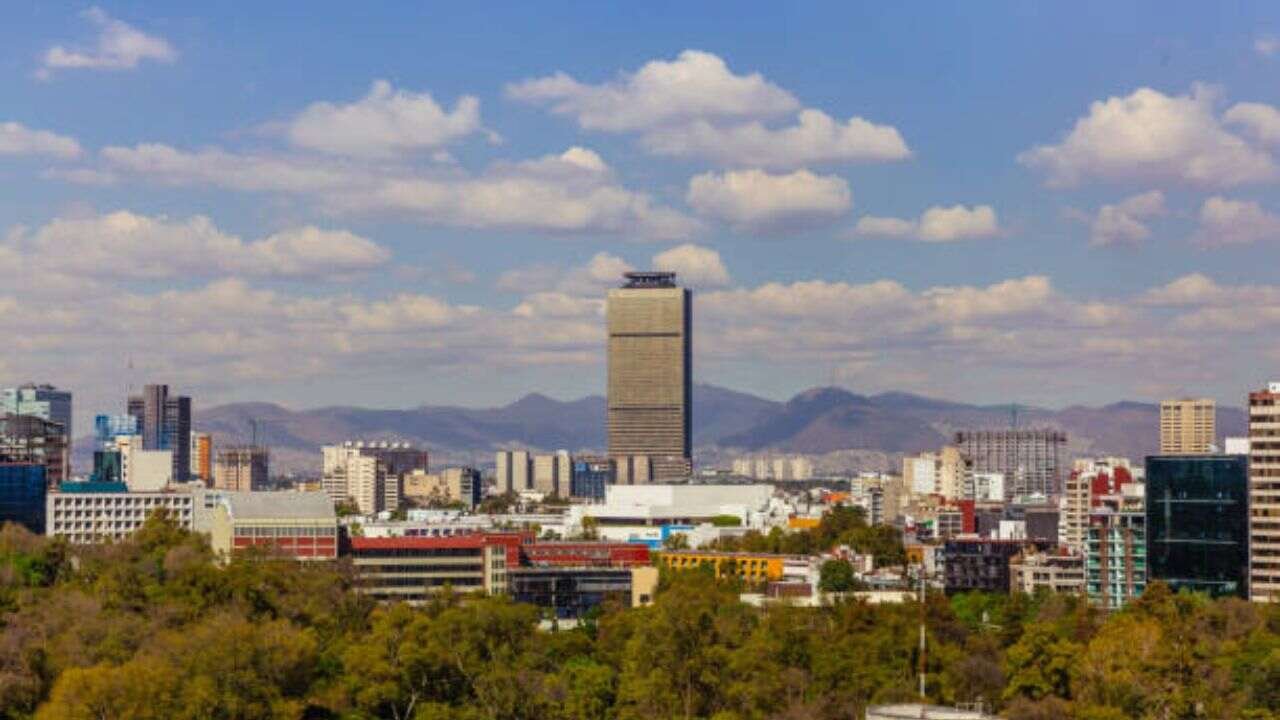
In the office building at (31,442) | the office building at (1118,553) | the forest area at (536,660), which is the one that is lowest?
the forest area at (536,660)

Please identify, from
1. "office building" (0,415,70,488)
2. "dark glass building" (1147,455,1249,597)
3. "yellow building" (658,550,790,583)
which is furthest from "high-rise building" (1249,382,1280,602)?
"office building" (0,415,70,488)

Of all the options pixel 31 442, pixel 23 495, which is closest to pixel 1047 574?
pixel 23 495

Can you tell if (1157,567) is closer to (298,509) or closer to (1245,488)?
(1245,488)

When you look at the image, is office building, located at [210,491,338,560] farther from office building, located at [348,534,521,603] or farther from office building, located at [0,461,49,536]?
office building, located at [0,461,49,536]

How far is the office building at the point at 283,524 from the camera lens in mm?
93875

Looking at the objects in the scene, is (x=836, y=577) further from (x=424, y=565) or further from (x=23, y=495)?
(x=23, y=495)

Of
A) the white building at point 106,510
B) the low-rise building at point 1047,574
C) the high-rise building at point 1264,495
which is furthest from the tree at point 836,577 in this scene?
the white building at point 106,510

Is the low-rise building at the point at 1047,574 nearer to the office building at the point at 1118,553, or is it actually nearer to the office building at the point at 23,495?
the office building at the point at 1118,553

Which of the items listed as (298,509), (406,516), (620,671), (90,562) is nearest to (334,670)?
(620,671)

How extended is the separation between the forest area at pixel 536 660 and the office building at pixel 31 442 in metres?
69.8

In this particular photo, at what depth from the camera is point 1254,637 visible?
6253 centimetres

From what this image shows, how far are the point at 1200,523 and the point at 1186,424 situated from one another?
4565 inches

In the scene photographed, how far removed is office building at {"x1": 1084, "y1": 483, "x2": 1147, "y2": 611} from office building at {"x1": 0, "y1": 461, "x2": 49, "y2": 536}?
59.5 m

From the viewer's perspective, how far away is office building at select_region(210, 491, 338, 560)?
308ft
